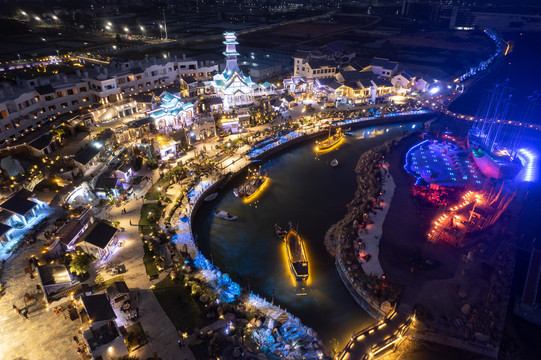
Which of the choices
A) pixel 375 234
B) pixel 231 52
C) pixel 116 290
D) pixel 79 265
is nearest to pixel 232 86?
pixel 231 52

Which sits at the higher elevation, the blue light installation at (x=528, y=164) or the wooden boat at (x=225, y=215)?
the blue light installation at (x=528, y=164)

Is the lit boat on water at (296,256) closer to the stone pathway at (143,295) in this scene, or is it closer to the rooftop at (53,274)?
the stone pathway at (143,295)

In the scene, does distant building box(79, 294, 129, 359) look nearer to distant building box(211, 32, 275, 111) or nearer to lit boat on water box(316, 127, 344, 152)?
lit boat on water box(316, 127, 344, 152)

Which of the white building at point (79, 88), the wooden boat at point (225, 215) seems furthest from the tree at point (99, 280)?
the white building at point (79, 88)

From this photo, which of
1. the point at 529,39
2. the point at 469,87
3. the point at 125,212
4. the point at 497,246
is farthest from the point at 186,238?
the point at 529,39

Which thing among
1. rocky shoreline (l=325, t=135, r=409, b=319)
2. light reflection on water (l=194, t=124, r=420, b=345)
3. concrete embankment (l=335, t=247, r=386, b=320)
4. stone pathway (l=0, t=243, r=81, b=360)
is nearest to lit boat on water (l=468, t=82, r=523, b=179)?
rocky shoreline (l=325, t=135, r=409, b=319)

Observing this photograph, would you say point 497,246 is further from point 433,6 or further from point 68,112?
point 433,6
